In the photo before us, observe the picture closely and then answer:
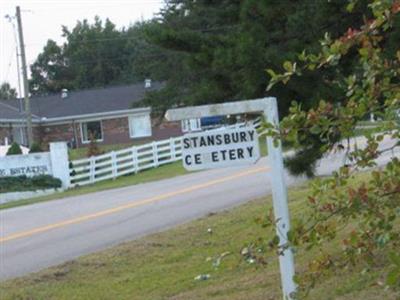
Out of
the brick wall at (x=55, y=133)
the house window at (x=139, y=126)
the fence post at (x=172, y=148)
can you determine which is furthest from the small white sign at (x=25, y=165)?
the brick wall at (x=55, y=133)

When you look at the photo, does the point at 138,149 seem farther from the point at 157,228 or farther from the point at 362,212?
the point at 362,212

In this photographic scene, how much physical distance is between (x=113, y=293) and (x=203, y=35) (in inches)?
114

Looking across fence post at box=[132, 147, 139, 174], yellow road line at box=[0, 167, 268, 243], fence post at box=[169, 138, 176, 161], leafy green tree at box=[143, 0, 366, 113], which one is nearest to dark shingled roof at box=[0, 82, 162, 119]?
fence post at box=[169, 138, 176, 161]

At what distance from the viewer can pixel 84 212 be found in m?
17.6

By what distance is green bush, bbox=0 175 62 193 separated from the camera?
2733 centimetres

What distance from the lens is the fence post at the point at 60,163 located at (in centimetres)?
2862

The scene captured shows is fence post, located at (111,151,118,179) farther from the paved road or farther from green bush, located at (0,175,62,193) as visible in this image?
the paved road

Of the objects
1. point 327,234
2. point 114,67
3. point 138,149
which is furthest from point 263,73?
point 114,67

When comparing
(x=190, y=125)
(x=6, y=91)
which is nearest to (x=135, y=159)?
(x=190, y=125)

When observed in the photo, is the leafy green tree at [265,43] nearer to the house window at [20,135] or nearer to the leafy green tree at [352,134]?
the leafy green tree at [352,134]

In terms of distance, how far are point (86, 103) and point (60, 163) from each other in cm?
2650

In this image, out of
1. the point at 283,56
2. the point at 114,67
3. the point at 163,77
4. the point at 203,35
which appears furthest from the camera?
the point at 114,67

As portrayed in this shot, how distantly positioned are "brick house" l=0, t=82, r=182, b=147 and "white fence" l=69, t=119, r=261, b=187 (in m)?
15.8

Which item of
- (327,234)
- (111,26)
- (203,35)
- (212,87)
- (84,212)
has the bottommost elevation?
(84,212)
